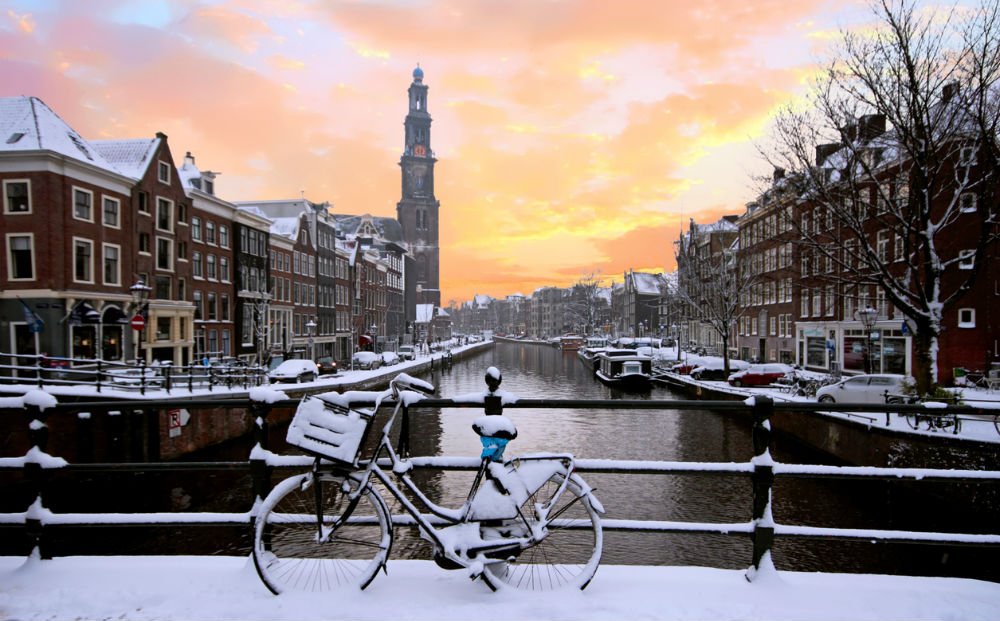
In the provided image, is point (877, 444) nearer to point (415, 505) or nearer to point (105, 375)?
point (415, 505)

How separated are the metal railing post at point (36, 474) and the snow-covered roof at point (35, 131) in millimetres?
27436

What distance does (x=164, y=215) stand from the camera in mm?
32062

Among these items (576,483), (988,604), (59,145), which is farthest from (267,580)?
(59,145)

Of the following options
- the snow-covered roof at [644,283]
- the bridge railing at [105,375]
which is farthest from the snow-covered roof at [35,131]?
the snow-covered roof at [644,283]

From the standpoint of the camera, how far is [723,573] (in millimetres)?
3879

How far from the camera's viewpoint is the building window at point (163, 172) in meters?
31.4

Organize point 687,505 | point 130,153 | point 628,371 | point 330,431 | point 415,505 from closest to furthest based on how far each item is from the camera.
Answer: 1. point 330,431
2. point 415,505
3. point 687,505
4. point 130,153
5. point 628,371

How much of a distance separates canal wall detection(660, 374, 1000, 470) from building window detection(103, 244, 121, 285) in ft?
98.7

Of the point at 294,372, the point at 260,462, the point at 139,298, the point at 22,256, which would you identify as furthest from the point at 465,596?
the point at 22,256

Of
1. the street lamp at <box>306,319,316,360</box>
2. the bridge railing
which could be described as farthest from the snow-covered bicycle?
the street lamp at <box>306,319,316,360</box>

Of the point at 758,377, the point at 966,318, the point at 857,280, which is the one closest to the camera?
the point at 857,280

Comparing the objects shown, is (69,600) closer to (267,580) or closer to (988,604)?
(267,580)

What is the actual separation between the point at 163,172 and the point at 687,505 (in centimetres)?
3216

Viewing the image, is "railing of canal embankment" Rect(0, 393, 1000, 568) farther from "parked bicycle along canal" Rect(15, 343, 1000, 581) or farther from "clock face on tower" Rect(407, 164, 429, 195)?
"clock face on tower" Rect(407, 164, 429, 195)
